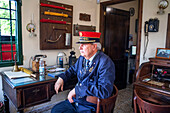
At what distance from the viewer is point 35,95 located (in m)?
1.90

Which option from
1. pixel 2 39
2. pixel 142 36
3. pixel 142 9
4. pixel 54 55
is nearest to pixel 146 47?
pixel 142 36

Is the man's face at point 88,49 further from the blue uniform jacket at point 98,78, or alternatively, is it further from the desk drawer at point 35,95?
the desk drawer at point 35,95

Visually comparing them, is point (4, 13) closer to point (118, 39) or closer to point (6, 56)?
point (6, 56)

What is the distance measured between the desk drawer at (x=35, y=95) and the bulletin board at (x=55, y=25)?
3.21 ft

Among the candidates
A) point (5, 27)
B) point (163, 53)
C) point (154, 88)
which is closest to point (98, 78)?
point (154, 88)

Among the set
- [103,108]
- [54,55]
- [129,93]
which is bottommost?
[129,93]

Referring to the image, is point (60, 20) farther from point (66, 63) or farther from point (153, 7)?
point (153, 7)

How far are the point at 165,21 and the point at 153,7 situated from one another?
353mm

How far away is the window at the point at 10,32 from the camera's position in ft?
7.70

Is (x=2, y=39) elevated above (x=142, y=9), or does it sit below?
below

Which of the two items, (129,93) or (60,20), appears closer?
(60,20)

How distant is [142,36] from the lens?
9.43 feet

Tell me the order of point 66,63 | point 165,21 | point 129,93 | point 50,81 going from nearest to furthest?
1. point 50,81
2. point 165,21
3. point 66,63
4. point 129,93

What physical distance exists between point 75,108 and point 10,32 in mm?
1659
